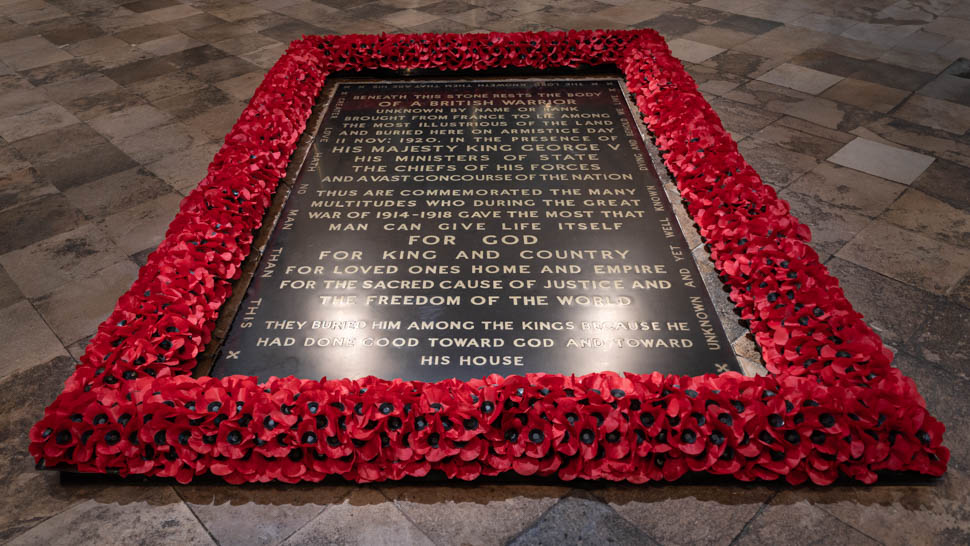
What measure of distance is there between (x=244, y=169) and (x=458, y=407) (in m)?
3.11

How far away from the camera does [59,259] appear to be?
184 inches

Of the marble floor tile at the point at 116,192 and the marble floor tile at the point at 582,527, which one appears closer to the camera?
the marble floor tile at the point at 582,527

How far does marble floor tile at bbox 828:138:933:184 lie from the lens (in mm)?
5582

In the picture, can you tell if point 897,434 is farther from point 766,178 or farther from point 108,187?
point 108,187

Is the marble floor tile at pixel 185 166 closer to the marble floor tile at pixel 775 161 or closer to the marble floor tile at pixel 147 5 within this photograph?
the marble floor tile at pixel 775 161

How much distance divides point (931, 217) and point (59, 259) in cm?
687

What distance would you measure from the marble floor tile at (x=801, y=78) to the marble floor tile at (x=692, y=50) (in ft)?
2.94

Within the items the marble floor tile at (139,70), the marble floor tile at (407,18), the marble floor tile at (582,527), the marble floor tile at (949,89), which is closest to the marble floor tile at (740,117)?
the marble floor tile at (949,89)

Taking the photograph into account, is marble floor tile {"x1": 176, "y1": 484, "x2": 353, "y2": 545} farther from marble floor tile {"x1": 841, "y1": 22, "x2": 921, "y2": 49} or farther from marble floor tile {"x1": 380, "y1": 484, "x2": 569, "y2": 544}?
marble floor tile {"x1": 841, "y1": 22, "x2": 921, "y2": 49}

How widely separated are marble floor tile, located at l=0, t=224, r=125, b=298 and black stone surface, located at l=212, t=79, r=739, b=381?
134 centimetres

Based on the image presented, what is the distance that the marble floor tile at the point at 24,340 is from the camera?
379 centimetres

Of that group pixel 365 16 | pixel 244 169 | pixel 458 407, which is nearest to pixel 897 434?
pixel 458 407

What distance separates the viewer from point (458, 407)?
117 inches

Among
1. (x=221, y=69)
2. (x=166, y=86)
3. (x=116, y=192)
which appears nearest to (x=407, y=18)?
(x=221, y=69)
